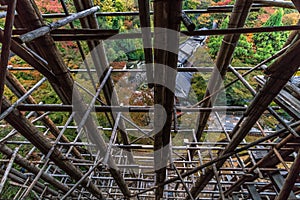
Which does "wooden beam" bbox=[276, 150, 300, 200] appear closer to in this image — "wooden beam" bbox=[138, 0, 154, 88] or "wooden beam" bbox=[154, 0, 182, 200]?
"wooden beam" bbox=[154, 0, 182, 200]

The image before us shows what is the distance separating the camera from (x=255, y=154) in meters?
3.96

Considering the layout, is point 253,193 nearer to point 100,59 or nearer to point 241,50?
point 100,59

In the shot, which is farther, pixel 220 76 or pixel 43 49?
pixel 220 76

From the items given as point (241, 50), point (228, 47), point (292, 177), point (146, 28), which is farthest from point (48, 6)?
point (241, 50)

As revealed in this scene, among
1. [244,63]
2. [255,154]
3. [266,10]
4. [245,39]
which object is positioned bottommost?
[255,154]

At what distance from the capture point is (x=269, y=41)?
1070 cm

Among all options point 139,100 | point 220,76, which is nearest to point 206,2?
point 139,100

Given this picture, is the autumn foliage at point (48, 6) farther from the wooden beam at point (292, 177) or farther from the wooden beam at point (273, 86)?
the wooden beam at point (292, 177)

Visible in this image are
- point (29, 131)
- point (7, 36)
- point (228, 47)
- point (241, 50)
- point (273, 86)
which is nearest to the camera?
point (7, 36)

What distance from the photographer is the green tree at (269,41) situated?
400 inches

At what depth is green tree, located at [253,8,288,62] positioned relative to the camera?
33.3 feet

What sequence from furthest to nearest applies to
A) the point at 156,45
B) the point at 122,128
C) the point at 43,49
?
the point at 122,128 → the point at 43,49 → the point at 156,45

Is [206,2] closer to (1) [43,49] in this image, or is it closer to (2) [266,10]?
(2) [266,10]

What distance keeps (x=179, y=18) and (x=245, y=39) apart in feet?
36.2
